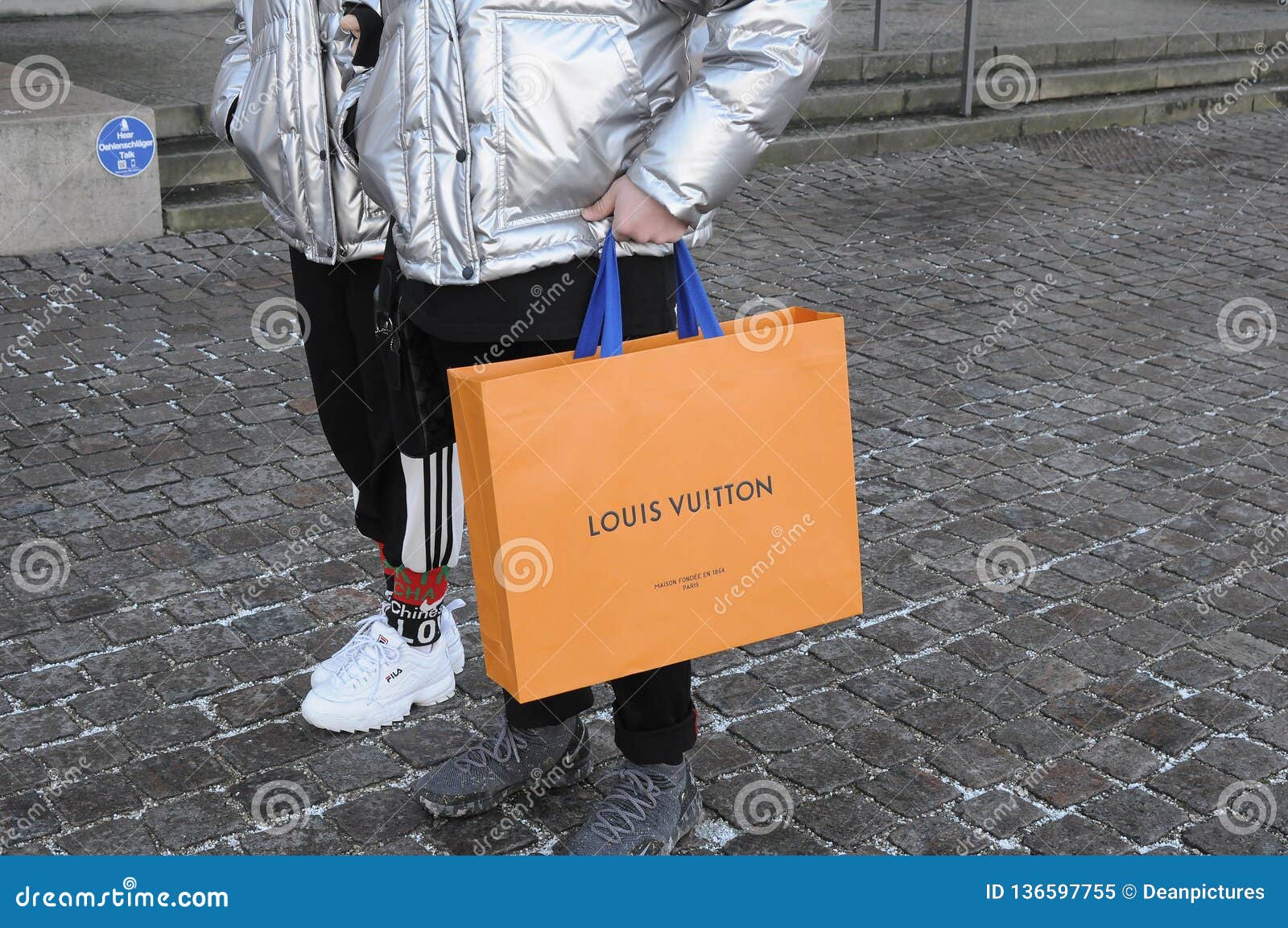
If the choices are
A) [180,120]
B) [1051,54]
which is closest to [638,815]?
[180,120]

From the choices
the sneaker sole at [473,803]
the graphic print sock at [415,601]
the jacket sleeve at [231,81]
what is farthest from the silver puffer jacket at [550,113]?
the sneaker sole at [473,803]

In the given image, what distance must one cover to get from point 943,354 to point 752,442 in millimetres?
3630

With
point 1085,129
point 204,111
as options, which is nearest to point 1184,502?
point 204,111

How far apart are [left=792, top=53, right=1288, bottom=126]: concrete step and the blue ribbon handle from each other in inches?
282

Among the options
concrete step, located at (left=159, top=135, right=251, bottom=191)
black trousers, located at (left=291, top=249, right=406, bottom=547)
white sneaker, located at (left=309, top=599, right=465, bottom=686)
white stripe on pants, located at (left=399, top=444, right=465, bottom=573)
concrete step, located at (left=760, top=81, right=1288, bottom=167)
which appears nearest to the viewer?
black trousers, located at (left=291, top=249, right=406, bottom=547)

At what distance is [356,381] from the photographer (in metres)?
2.88

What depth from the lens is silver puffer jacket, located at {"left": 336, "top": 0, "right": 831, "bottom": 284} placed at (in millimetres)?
2264

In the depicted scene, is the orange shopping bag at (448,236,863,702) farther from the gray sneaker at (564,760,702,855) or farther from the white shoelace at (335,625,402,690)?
the white shoelace at (335,625,402,690)

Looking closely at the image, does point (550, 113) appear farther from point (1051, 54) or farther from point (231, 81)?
point (1051, 54)

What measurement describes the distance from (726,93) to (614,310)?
0.38 metres

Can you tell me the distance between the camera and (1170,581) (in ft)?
13.3

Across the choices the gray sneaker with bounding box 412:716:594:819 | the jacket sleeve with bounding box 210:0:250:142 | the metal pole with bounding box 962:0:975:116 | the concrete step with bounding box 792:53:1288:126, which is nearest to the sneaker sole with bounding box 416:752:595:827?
the gray sneaker with bounding box 412:716:594:819

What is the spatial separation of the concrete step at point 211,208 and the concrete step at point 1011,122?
3.17m

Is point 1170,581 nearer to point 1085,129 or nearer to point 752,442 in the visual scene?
point 752,442
